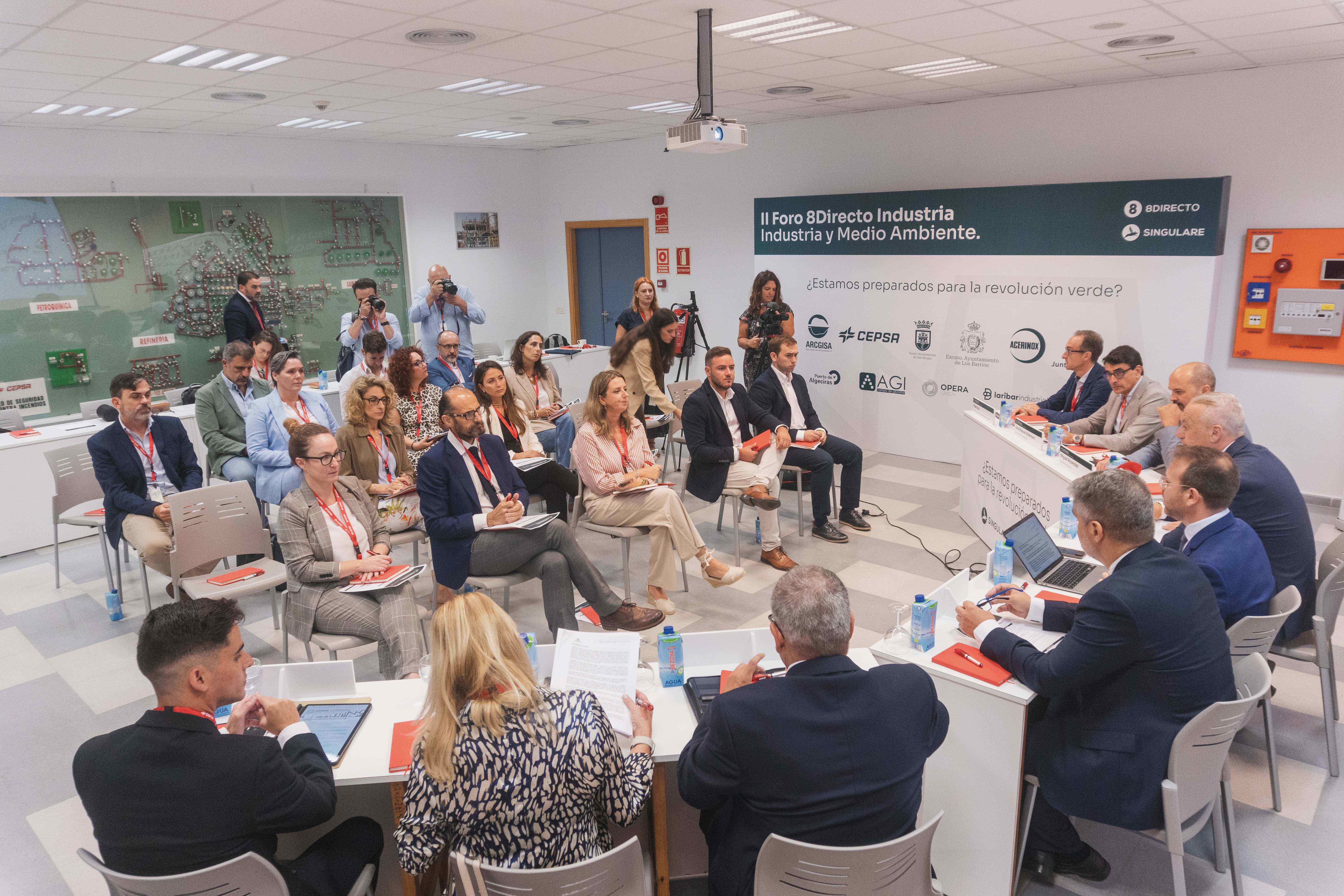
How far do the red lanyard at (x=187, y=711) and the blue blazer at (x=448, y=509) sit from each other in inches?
80.2

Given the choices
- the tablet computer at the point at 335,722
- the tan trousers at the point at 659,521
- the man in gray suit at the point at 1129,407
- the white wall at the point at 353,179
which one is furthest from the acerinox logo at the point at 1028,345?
the white wall at the point at 353,179

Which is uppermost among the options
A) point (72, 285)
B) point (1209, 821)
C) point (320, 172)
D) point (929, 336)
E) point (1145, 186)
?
point (320, 172)

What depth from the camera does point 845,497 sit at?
6238 mm

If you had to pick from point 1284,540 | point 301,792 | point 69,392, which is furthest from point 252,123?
point 1284,540

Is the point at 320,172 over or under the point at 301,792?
over

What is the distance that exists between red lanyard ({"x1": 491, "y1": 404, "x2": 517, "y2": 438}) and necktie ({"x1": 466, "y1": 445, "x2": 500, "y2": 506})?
1246mm

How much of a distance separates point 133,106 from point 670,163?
214 inches

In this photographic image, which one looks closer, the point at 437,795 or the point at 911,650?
the point at 437,795

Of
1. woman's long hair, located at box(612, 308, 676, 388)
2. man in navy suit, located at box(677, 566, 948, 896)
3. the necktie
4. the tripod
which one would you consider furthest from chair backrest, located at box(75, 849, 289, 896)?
the tripod

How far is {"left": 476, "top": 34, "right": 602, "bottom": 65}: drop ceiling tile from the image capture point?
4734 millimetres

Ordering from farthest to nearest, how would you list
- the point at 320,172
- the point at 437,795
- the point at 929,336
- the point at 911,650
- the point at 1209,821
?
the point at 320,172
the point at 929,336
the point at 1209,821
the point at 911,650
the point at 437,795

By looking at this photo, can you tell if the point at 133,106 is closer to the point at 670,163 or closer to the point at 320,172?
the point at 320,172

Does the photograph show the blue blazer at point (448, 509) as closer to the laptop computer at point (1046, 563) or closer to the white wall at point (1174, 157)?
the laptop computer at point (1046, 563)

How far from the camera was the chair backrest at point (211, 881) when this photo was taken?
1.84 meters
